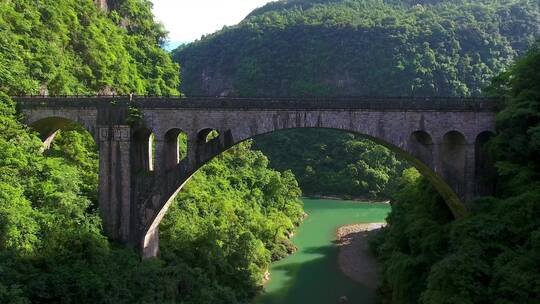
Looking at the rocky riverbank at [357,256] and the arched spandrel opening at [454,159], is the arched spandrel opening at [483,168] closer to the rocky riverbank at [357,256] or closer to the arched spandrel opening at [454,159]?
the arched spandrel opening at [454,159]

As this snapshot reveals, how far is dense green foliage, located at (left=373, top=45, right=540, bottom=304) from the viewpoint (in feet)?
45.6

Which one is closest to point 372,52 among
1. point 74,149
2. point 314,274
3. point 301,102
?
point 314,274

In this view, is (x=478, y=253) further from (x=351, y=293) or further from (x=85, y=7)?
(x=85, y=7)

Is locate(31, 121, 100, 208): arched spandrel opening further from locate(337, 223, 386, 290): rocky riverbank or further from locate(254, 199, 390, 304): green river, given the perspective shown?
locate(337, 223, 386, 290): rocky riverbank

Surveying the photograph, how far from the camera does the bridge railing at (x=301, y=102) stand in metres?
19.5

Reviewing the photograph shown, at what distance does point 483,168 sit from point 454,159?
1.16m

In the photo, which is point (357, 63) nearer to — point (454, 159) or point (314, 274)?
point (314, 274)

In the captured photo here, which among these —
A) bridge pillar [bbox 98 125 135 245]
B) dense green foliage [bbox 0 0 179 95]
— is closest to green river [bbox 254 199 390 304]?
bridge pillar [bbox 98 125 135 245]

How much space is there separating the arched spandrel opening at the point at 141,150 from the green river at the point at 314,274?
8.70m

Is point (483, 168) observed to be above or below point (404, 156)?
below

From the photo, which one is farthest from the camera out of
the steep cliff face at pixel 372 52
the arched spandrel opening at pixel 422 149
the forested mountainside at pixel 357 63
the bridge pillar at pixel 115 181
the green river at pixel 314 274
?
the steep cliff face at pixel 372 52

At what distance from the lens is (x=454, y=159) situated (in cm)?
1989

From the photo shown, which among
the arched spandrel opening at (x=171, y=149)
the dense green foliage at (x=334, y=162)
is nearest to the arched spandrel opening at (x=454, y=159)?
the arched spandrel opening at (x=171, y=149)

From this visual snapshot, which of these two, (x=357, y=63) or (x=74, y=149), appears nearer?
(x=74, y=149)
